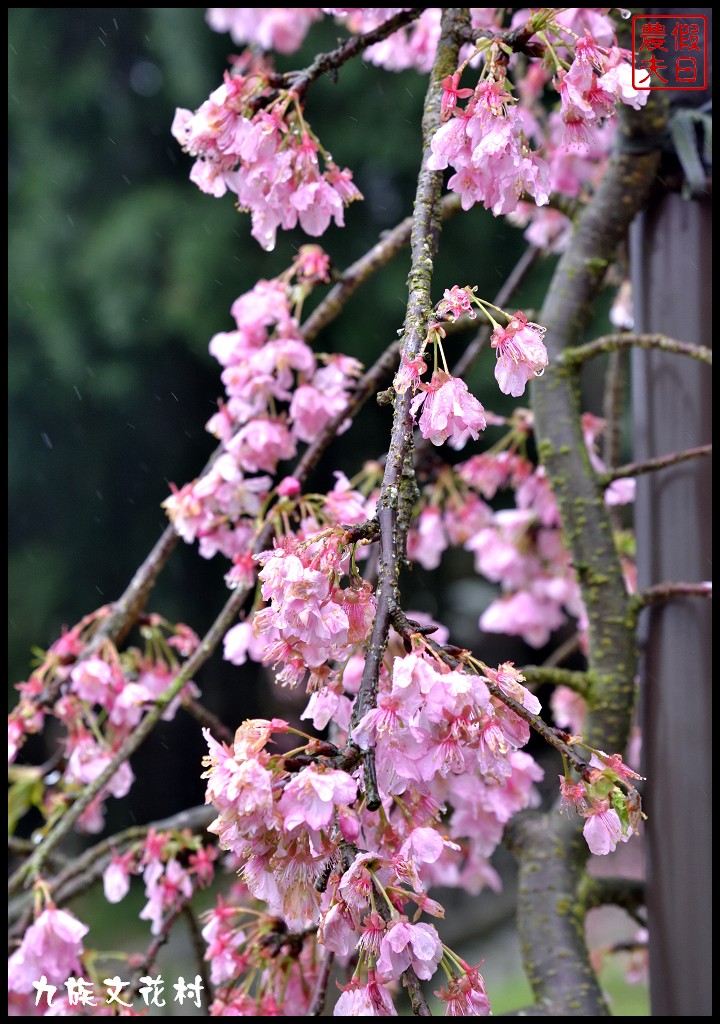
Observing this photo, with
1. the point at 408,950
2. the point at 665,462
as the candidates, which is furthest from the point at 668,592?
the point at 408,950

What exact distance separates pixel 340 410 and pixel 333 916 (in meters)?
0.51

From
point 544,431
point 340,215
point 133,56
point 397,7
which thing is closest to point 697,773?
point 544,431

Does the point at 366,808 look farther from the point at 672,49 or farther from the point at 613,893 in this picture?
the point at 672,49

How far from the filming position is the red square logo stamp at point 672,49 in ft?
2.80

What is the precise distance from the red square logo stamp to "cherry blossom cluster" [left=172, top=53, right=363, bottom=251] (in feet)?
1.22

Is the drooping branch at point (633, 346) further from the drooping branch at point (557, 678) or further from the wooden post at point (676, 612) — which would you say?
the drooping branch at point (557, 678)

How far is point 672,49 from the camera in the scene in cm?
86

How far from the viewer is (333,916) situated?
0.38 metres

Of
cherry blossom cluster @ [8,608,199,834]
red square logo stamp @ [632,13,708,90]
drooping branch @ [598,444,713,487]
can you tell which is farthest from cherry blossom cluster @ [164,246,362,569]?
red square logo stamp @ [632,13,708,90]

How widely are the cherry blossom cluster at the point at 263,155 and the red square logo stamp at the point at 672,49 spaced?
1.22 feet

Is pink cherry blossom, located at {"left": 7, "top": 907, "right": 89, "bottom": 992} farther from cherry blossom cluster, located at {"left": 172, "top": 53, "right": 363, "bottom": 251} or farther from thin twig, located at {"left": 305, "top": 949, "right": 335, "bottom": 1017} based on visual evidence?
cherry blossom cluster, located at {"left": 172, "top": 53, "right": 363, "bottom": 251}

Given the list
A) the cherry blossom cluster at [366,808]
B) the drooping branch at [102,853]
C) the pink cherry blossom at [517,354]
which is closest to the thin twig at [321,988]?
the cherry blossom cluster at [366,808]

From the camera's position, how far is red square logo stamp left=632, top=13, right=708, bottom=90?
0.85 m

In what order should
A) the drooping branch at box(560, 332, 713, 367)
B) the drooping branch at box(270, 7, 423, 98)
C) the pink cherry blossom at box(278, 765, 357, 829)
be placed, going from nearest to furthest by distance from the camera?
the pink cherry blossom at box(278, 765, 357, 829) < the drooping branch at box(270, 7, 423, 98) < the drooping branch at box(560, 332, 713, 367)
